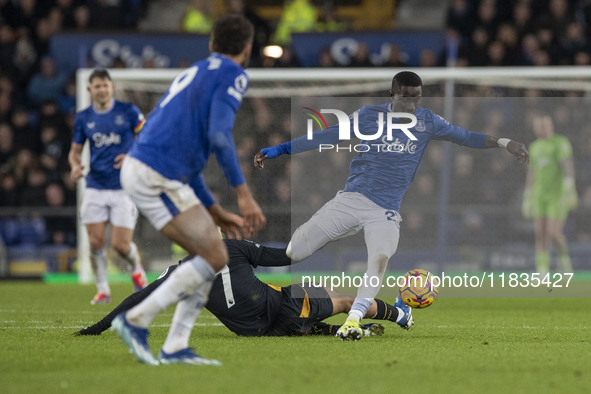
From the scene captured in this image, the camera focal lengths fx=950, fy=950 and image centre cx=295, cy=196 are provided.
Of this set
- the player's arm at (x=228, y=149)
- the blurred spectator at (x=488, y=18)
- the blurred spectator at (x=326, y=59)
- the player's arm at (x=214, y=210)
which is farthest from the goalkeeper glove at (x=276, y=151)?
the blurred spectator at (x=488, y=18)

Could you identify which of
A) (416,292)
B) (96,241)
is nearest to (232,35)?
(416,292)

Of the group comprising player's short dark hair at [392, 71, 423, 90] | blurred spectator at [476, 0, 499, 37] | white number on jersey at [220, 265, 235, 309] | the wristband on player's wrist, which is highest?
blurred spectator at [476, 0, 499, 37]

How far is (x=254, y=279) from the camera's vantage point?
22.6ft

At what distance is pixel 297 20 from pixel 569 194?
650 centimetres

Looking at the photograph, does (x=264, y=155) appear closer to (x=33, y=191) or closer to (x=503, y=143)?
(x=503, y=143)

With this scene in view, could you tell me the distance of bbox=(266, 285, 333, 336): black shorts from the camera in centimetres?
687

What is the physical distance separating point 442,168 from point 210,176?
3441mm

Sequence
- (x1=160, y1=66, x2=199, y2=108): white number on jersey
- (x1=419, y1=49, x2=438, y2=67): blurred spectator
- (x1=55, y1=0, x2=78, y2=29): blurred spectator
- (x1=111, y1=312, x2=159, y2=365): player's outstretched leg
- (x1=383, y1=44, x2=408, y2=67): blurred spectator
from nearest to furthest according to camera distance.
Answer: (x1=111, y1=312, x2=159, y2=365): player's outstretched leg < (x1=160, y1=66, x2=199, y2=108): white number on jersey < (x1=383, y1=44, x2=408, y2=67): blurred spectator < (x1=419, y1=49, x2=438, y2=67): blurred spectator < (x1=55, y1=0, x2=78, y2=29): blurred spectator

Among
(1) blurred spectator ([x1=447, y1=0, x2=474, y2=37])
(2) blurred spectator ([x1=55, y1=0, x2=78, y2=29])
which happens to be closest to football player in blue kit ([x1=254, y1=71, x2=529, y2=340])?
(1) blurred spectator ([x1=447, y1=0, x2=474, y2=37])

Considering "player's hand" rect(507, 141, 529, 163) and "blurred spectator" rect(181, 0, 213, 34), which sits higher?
"blurred spectator" rect(181, 0, 213, 34)

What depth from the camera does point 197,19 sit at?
1812 centimetres

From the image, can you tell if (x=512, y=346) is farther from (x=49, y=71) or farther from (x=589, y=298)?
(x=49, y=71)

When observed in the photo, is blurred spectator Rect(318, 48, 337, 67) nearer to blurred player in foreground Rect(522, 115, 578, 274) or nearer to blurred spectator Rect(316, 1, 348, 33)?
blurred spectator Rect(316, 1, 348, 33)

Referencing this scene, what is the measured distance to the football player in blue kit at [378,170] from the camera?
277 inches
